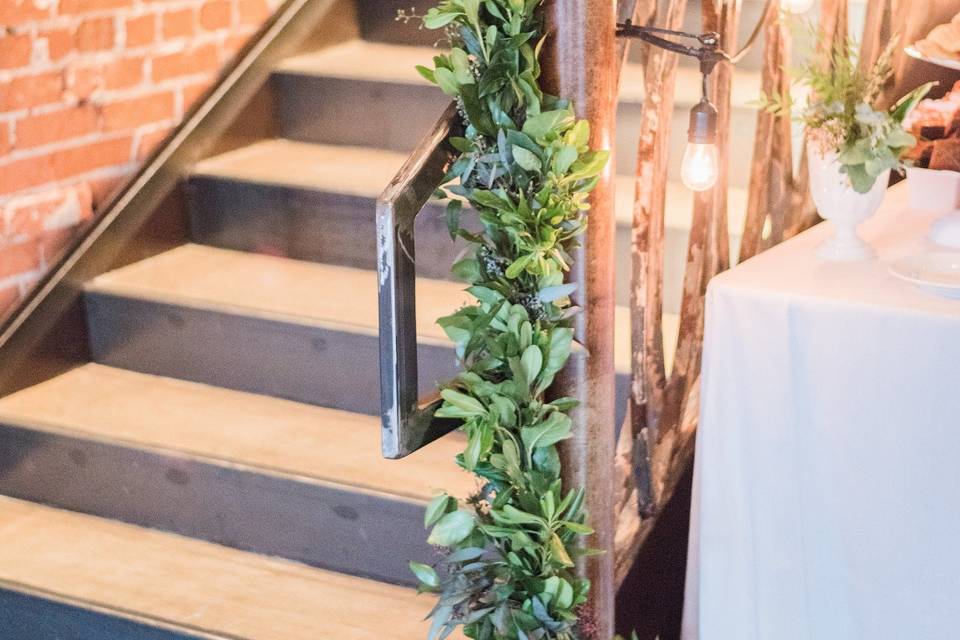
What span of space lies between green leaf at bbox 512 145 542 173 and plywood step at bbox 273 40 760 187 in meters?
1.31

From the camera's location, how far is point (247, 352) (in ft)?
8.92

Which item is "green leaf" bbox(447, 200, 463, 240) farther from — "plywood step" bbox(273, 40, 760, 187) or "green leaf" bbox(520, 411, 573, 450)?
"plywood step" bbox(273, 40, 760, 187)

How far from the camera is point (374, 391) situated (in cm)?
261

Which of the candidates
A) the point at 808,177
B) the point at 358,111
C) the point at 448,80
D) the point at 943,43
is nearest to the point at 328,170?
the point at 358,111

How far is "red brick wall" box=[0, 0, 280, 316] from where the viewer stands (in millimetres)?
2627

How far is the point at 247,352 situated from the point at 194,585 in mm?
588

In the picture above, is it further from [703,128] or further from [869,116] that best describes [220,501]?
[869,116]

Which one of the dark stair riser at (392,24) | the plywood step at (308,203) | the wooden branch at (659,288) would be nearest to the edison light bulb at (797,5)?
the wooden branch at (659,288)

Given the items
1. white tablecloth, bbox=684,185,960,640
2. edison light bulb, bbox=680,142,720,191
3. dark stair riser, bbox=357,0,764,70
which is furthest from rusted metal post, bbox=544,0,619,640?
dark stair riser, bbox=357,0,764,70

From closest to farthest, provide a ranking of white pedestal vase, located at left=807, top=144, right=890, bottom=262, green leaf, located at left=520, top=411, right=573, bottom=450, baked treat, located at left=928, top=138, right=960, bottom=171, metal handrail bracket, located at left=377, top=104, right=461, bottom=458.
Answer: metal handrail bracket, located at left=377, top=104, right=461, bottom=458 < green leaf, located at left=520, top=411, right=573, bottom=450 < white pedestal vase, located at left=807, top=144, right=890, bottom=262 < baked treat, located at left=928, top=138, right=960, bottom=171

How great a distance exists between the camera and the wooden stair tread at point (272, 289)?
8.51ft

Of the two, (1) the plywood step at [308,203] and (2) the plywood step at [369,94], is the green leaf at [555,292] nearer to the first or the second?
(1) the plywood step at [308,203]

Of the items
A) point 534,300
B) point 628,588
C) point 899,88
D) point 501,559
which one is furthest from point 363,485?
point 899,88

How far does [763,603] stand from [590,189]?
93 centimetres
